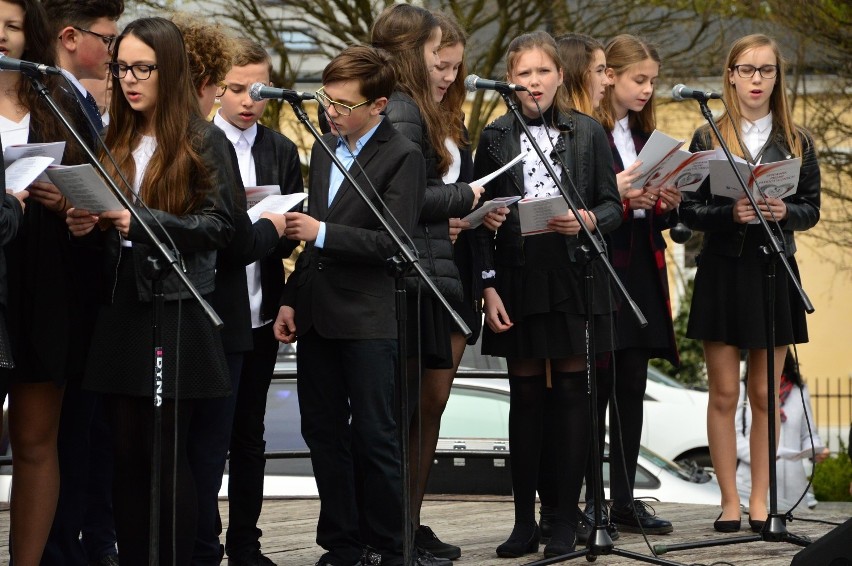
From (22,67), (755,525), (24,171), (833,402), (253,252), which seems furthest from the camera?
(833,402)

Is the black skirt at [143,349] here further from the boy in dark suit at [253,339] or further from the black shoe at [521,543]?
the black shoe at [521,543]

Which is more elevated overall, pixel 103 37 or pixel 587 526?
pixel 103 37

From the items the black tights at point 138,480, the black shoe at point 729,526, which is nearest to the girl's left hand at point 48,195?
the black tights at point 138,480

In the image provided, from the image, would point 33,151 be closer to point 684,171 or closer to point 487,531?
point 684,171

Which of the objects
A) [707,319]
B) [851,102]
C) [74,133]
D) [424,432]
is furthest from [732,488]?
[851,102]

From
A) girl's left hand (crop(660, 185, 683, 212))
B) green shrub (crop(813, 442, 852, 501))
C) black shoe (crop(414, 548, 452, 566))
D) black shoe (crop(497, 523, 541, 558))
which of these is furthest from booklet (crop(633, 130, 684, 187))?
green shrub (crop(813, 442, 852, 501))

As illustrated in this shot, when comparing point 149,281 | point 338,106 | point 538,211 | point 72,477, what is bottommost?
point 72,477

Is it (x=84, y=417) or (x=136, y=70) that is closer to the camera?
(x=136, y=70)

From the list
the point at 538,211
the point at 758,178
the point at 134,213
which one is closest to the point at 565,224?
the point at 538,211

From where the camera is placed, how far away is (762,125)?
6.11 meters

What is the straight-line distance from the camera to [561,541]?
5.34 metres

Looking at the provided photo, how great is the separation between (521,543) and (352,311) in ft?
4.37

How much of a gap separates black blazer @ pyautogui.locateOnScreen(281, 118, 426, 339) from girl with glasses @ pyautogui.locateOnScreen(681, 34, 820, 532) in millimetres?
1738

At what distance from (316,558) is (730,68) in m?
2.87
